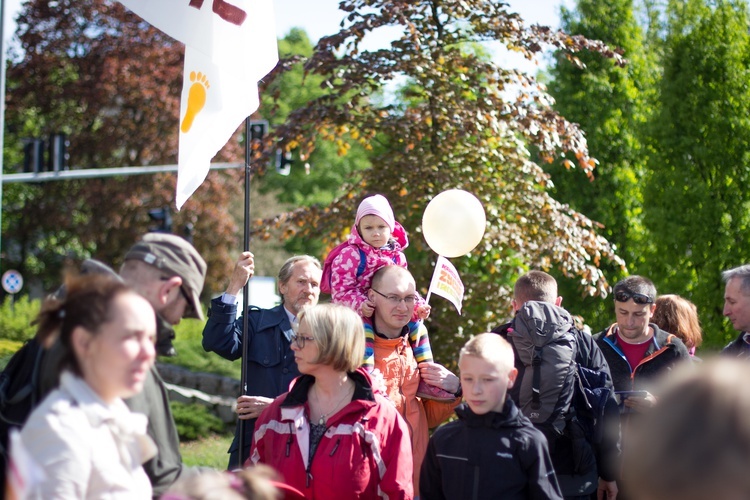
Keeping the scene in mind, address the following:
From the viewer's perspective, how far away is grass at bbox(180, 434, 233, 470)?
11681mm

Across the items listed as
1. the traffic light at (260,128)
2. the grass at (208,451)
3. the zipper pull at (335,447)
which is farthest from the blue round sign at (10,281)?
the zipper pull at (335,447)

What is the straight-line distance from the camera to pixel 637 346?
6074mm

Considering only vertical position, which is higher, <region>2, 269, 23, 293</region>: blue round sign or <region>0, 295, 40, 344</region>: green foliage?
<region>2, 269, 23, 293</region>: blue round sign

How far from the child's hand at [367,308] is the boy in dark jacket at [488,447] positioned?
1.16m

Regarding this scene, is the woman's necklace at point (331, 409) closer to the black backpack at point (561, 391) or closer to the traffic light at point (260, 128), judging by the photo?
the black backpack at point (561, 391)

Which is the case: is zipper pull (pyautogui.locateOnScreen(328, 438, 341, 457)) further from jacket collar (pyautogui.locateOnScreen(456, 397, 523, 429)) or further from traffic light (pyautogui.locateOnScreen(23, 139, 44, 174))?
traffic light (pyautogui.locateOnScreen(23, 139, 44, 174))

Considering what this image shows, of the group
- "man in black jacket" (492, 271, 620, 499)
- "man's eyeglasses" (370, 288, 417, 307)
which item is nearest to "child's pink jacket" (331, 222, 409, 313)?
"man's eyeglasses" (370, 288, 417, 307)

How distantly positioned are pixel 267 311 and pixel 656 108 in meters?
10.4

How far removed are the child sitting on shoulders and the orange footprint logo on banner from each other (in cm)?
118

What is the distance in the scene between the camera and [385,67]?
888cm

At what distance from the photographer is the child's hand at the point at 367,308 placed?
516cm

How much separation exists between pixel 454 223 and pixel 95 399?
3.98 meters

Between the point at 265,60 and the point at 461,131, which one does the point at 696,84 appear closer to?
the point at 461,131

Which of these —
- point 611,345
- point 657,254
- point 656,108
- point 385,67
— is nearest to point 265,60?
point 611,345
